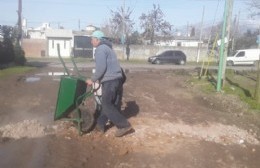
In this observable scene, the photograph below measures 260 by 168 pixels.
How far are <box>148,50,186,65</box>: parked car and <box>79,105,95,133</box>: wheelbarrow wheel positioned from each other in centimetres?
3300

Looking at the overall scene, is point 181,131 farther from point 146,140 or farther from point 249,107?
point 249,107

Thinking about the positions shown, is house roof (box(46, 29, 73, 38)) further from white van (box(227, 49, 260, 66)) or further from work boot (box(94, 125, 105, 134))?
work boot (box(94, 125, 105, 134))

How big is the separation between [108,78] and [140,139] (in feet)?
4.41

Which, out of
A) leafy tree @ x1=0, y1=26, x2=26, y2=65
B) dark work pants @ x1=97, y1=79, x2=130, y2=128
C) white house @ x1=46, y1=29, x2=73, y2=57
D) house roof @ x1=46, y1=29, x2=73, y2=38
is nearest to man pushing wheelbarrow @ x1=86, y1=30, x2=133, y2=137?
dark work pants @ x1=97, y1=79, x2=130, y2=128

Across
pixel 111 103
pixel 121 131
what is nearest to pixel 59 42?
pixel 111 103

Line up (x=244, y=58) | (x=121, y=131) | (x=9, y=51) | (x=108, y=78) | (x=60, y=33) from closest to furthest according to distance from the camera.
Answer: (x=108, y=78) → (x=121, y=131) → (x=9, y=51) → (x=244, y=58) → (x=60, y=33)

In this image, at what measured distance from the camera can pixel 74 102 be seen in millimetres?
7371

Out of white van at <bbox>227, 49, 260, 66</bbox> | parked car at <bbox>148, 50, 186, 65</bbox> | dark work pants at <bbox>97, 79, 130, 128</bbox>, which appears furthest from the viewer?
white van at <bbox>227, 49, 260, 66</bbox>

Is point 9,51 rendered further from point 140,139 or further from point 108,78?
point 140,139

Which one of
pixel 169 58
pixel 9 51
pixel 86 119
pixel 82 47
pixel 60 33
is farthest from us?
pixel 60 33

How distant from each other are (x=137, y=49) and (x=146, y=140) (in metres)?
43.1

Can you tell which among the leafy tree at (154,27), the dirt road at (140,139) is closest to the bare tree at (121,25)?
the leafy tree at (154,27)

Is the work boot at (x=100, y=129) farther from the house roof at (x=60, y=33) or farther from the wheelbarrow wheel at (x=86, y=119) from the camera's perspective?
the house roof at (x=60, y=33)

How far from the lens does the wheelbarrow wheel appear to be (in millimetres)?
7520
